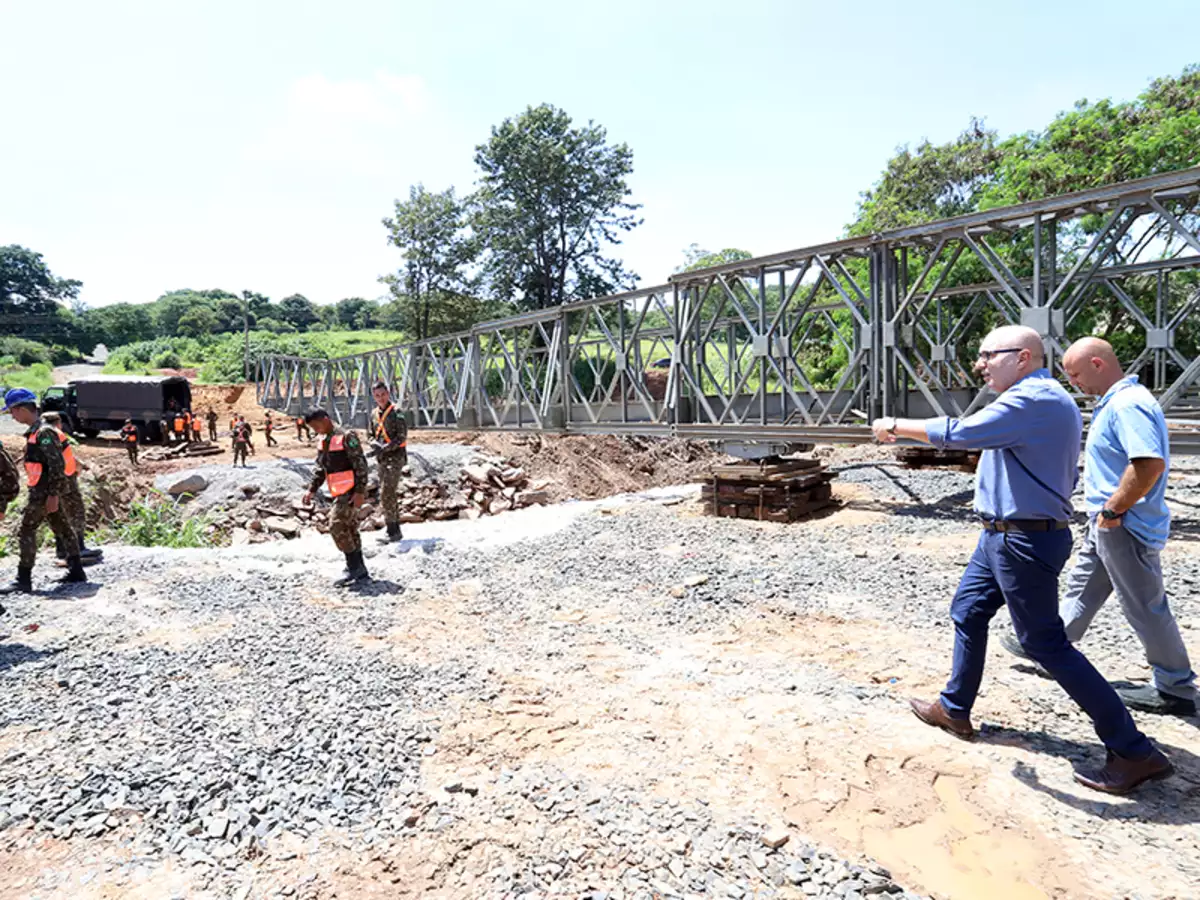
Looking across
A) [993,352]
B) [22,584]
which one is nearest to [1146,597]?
[993,352]

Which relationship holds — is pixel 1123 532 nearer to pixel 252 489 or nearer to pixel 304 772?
pixel 304 772

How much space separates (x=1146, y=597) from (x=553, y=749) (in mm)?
3178

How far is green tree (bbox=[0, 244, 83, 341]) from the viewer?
245 feet

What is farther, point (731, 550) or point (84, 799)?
point (731, 550)

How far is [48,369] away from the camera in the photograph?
5472 centimetres

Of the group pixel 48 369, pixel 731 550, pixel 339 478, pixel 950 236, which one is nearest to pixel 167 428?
pixel 339 478

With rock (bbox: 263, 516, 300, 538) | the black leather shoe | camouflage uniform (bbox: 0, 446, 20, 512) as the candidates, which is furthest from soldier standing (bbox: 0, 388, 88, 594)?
the black leather shoe

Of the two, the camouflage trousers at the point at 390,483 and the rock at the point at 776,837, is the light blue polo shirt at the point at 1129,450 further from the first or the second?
the camouflage trousers at the point at 390,483

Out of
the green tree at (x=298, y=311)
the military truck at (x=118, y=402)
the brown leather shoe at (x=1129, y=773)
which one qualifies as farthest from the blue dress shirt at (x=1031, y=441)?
the green tree at (x=298, y=311)

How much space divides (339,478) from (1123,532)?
675cm

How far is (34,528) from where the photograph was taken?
725 cm

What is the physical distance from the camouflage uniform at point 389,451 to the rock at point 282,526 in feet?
12.5

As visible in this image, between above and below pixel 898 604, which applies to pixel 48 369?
above

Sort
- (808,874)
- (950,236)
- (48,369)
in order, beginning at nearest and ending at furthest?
(808,874) < (950,236) < (48,369)
